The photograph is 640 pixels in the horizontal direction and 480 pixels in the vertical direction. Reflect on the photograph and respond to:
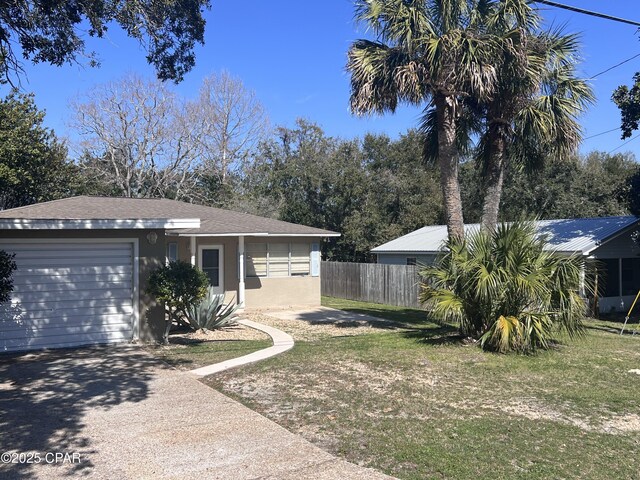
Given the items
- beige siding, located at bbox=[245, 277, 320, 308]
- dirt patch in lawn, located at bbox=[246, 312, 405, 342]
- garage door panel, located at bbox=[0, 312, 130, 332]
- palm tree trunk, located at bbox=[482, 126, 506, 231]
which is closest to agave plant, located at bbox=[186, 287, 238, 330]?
dirt patch in lawn, located at bbox=[246, 312, 405, 342]

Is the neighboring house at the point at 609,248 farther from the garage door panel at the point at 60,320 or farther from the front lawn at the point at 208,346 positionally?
the garage door panel at the point at 60,320

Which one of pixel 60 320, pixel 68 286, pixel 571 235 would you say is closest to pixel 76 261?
pixel 68 286

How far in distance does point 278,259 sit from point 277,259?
47 millimetres

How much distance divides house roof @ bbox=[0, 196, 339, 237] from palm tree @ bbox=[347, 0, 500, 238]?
17.9ft

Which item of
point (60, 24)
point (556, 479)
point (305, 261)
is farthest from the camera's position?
point (305, 261)

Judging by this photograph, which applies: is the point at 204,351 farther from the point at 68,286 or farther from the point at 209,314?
the point at 68,286

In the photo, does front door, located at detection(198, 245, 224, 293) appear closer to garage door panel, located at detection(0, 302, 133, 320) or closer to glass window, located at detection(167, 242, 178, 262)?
glass window, located at detection(167, 242, 178, 262)

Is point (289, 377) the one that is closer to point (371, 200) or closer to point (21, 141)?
point (21, 141)

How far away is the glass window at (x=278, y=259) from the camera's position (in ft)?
65.6

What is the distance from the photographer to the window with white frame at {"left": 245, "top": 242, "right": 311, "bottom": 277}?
19.6 metres

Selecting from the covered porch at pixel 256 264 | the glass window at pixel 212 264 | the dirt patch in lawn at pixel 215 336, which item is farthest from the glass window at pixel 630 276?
the glass window at pixel 212 264

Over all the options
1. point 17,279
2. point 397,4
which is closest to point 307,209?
point 397,4

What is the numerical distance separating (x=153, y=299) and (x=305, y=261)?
967 cm

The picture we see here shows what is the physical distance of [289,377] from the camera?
8578 mm
